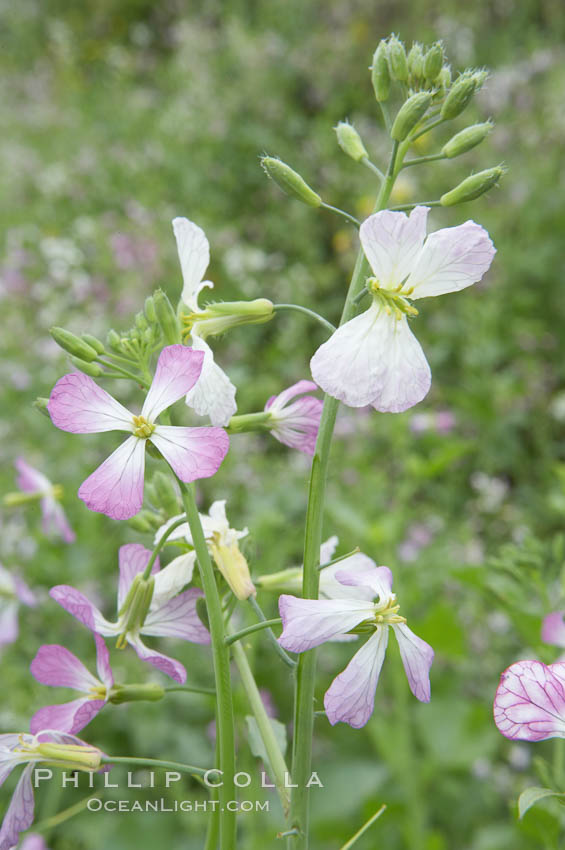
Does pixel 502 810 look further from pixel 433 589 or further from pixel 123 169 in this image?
pixel 123 169

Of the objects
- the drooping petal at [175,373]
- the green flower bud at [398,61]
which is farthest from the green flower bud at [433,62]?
the drooping petal at [175,373]

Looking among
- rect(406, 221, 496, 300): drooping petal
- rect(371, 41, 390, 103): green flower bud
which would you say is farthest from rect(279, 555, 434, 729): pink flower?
rect(371, 41, 390, 103): green flower bud

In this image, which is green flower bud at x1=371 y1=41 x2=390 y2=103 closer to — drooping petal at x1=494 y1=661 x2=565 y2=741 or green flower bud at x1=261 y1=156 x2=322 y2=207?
green flower bud at x1=261 y1=156 x2=322 y2=207

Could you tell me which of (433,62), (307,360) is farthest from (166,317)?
(307,360)

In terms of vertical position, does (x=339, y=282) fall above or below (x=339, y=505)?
above

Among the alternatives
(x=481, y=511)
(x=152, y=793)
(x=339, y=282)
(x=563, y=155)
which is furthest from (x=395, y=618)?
(x=563, y=155)

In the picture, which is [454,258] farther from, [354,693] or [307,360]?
[307,360]
